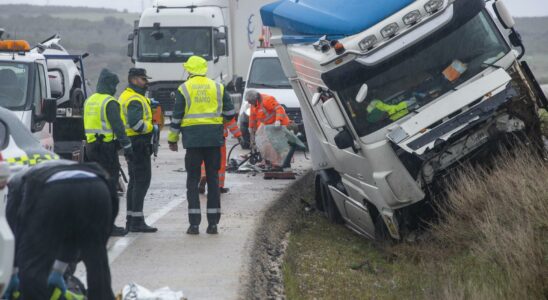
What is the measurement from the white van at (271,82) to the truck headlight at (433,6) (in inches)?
458

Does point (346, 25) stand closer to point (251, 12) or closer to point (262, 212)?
point (262, 212)

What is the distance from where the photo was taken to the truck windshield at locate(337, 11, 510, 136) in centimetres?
1055

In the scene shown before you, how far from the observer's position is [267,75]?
23.7 metres

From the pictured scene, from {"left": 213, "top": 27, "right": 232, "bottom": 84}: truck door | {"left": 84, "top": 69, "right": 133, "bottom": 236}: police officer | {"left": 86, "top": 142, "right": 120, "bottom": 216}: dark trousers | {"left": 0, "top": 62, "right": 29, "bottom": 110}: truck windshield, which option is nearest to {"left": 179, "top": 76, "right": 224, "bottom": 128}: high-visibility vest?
{"left": 84, "top": 69, "right": 133, "bottom": 236}: police officer

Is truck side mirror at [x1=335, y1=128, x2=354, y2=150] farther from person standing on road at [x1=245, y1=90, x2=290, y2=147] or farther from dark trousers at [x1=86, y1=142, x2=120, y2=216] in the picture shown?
person standing on road at [x1=245, y1=90, x2=290, y2=147]

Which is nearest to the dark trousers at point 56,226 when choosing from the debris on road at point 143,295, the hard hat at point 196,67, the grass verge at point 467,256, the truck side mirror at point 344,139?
the debris on road at point 143,295

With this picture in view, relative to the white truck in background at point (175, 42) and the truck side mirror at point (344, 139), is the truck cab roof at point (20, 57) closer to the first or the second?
the truck side mirror at point (344, 139)

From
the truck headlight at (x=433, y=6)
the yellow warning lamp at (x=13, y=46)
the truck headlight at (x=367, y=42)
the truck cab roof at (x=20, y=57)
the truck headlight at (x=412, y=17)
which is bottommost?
the truck cab roof at (x=20, y=57)

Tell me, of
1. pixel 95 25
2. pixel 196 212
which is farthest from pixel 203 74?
pixel 95 25

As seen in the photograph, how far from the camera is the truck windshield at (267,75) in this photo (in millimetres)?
23336

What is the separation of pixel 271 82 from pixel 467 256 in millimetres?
14012

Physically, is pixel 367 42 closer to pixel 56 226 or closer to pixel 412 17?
pixel 412 17

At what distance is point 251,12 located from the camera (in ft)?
95.9

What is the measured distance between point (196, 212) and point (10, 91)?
410 centimetres
